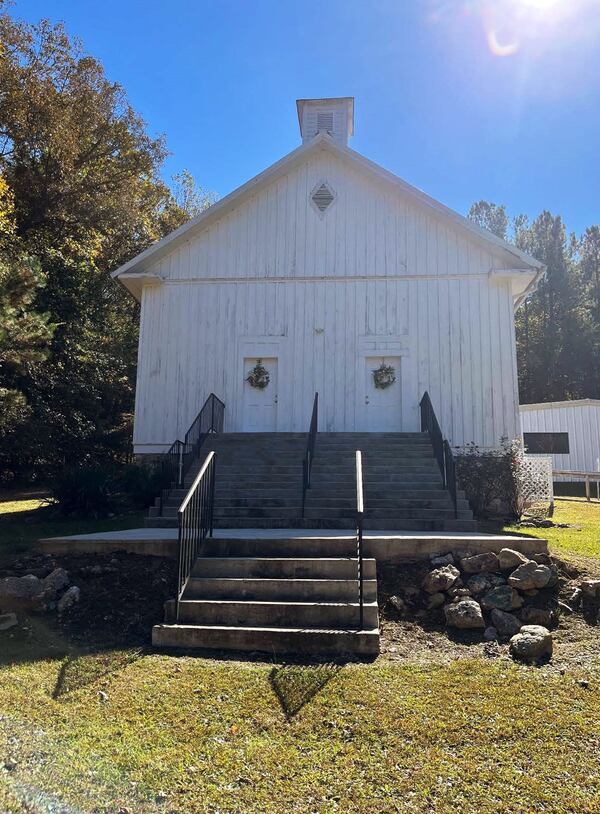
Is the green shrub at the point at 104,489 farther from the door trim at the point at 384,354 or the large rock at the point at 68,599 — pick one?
the door trim at the point at 384,354

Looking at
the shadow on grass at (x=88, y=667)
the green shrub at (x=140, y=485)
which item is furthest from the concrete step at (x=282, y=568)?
the green shrub at (x=140, y=485)

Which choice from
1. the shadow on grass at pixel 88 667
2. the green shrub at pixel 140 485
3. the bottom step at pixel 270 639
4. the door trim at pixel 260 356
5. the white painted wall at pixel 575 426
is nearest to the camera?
the shadow on grass at pixel 88 667

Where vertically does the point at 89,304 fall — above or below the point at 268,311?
above

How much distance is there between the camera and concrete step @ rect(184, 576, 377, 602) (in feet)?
17.6

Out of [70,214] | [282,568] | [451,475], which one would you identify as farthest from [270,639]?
[70,214]

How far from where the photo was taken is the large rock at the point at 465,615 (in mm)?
5039

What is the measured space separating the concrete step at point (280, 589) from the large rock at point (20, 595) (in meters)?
1.49

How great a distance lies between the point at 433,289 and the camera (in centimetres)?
1295

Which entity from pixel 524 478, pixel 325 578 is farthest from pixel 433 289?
pixel 325 578

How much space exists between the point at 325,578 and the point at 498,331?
883 cm

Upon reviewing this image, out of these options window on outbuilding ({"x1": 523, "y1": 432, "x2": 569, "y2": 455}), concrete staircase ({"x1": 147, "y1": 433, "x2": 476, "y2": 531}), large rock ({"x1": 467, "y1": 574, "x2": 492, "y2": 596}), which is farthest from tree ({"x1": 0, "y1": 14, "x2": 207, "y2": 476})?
window on outbuilding ({"x1": 523, "y1": 432, "x2": 569, "y2": 455})

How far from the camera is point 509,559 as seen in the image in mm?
5805

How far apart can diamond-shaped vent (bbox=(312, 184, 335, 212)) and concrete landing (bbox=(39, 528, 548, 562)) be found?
904 centimetres

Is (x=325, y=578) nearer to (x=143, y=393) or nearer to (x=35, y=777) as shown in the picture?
(x=35, y=777)
